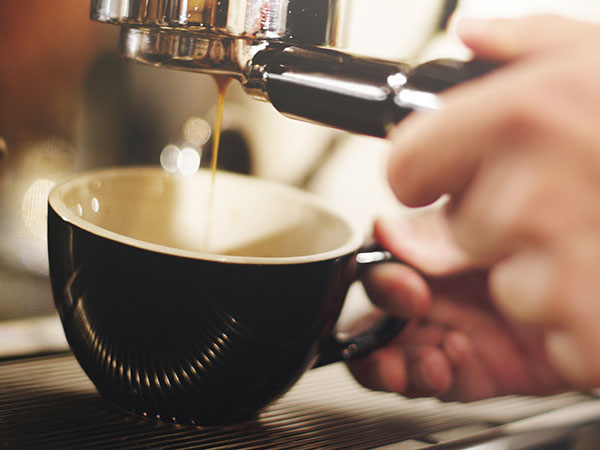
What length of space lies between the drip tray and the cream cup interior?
0.09 meters

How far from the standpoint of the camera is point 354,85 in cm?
22

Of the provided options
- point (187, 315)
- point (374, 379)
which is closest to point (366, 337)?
point (374, 379)

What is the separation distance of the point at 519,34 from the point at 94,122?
1.01ft

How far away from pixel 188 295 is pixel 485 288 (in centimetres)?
23

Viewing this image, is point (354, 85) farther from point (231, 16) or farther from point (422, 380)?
point (422, 380)

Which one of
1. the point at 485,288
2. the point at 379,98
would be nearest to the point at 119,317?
the point at 379,98

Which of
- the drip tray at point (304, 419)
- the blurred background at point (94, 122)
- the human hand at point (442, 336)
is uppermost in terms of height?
the blurred background at point (94, 122)

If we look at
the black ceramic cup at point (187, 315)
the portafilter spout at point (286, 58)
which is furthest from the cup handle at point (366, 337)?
the portafilter spout at point (286, 58)

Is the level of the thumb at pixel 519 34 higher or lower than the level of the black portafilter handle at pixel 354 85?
higher

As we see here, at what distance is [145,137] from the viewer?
445 millimetres

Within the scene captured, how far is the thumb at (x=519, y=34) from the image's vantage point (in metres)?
0.19

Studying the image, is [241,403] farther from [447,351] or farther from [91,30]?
[91,30]

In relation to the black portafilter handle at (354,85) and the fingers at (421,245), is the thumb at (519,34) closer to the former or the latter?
the black portafilter handle at (354,85)


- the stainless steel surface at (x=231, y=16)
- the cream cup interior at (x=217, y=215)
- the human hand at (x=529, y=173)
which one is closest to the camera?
the human hand at (x=529, y=173)
